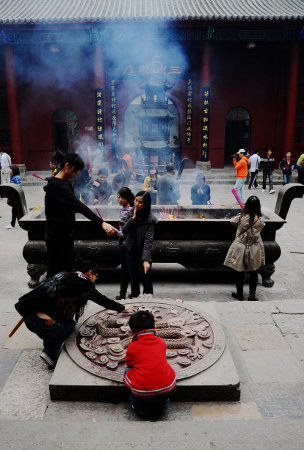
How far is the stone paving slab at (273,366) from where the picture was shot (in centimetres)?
321

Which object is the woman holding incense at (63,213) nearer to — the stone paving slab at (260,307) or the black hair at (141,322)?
the black hair at (141,322)

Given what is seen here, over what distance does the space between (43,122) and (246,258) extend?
13.2 meters

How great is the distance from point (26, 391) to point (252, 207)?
121 inches

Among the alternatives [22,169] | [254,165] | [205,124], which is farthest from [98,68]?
[254,165]

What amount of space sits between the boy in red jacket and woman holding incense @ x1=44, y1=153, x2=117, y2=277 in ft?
3.86

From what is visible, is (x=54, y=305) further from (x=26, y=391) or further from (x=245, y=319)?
(x=245, y=319)

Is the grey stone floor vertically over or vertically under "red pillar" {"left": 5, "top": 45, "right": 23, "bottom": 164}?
under

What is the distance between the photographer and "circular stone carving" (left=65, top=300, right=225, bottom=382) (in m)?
3.08

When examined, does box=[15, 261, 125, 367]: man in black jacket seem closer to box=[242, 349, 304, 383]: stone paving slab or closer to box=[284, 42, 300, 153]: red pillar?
box=[242, 349, 304, 383]: stone paving slab

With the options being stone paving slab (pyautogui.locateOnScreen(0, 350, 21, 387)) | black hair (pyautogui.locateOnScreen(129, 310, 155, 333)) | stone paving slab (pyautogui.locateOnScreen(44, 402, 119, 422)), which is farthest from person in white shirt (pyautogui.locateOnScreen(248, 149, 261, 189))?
stone paving slab (pyautogui.locateOnScreen(44, 402, 119, 422))

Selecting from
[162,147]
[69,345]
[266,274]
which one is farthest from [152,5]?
[69,345]

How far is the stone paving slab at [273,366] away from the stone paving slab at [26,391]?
1617 millimetres

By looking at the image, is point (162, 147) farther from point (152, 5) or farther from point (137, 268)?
point (152, 5)

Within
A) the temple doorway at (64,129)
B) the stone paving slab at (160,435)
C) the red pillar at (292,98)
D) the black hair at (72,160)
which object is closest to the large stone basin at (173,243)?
the black hair at (72,160)
